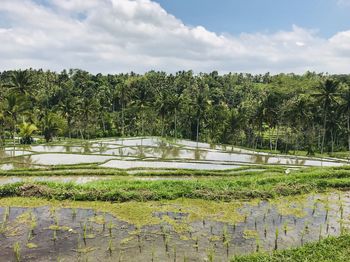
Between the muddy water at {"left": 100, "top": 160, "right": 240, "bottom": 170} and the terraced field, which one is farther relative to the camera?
the muddy water at {"left": 100, "top": 160, "right": 240, "bottom": 170}

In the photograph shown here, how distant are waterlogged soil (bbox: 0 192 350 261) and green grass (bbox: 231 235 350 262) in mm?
727

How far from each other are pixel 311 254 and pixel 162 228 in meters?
5.18

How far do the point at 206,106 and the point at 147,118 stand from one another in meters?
15.0

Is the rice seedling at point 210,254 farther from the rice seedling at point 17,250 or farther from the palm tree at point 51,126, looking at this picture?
the palm tree at point 51,126

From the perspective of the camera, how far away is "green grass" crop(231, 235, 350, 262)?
9719mm

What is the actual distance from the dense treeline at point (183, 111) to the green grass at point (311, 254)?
33196 mm

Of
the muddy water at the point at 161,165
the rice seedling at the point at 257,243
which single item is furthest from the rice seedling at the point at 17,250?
the muddy water at the point at 161,165

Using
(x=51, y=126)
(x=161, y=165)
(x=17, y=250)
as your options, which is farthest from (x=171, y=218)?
(x=51, y=126)

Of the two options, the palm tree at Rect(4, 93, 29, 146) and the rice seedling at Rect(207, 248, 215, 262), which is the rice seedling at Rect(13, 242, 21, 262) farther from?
the palm tree at Rect(4, 93, 29, 146)

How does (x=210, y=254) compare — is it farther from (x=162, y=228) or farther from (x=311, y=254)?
(x=311, y=254)

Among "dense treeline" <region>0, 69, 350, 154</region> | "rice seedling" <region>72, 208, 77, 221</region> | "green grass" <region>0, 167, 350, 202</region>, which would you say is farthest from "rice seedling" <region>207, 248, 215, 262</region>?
"dense treeline" <region>0, 69, 350, 154</region>

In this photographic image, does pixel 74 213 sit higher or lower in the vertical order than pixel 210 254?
lower

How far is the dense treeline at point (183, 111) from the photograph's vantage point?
43969 millimetres

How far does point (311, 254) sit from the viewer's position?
33.0ft
